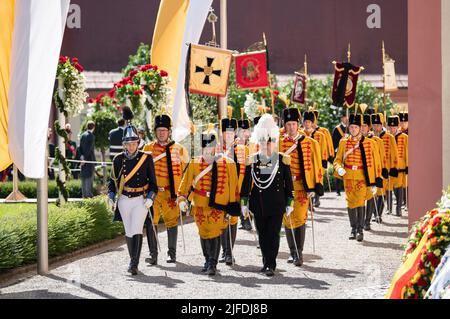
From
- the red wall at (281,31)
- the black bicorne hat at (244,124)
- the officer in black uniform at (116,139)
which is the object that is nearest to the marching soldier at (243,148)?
the black bicorne hat at (244,124)

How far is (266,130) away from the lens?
1380cm

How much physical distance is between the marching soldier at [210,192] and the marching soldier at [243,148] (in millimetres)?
232

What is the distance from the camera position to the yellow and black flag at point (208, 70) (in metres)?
19.7

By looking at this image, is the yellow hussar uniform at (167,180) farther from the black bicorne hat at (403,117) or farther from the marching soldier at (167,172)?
the black bicorne hat at (403,117)

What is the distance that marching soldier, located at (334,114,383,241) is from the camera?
18.1m

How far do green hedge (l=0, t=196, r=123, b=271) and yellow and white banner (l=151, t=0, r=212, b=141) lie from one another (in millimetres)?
3103

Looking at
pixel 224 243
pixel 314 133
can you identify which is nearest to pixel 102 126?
pixel 314 133

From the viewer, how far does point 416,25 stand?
13992 mm

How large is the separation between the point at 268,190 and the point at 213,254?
1083 mm

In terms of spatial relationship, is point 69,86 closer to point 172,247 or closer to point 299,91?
point 172,247

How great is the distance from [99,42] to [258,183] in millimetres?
37544

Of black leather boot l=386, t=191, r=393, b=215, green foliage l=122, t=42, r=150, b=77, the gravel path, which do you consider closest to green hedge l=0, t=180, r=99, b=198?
black leather boot l=386, t=191, r=393, b=215

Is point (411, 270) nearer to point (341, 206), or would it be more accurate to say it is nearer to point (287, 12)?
point (341, 206)

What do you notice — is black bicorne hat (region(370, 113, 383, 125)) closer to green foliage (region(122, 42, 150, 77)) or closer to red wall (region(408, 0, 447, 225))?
red wall (region(408, 0, 447, 225))
